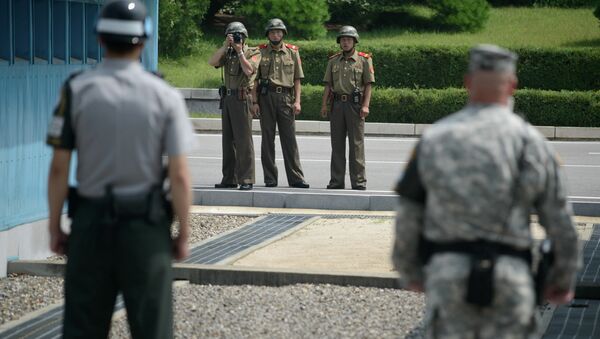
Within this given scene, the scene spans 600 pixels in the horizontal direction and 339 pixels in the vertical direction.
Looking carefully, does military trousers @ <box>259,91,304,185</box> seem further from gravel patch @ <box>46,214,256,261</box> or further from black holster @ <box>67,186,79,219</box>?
black holster @ <box>67,186,79,219</box>

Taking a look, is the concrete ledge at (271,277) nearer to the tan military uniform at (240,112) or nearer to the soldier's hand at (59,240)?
the soldier's hand at (59,240)

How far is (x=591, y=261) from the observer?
10.0 metres

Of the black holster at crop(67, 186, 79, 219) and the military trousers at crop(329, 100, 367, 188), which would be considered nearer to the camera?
the black holster at crop(67, 186, 79, 219)

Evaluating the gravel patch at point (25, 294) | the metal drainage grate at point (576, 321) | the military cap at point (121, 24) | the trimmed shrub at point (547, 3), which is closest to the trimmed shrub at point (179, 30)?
the trimmed shrub at point (547, 3)

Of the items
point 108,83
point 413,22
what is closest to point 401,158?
point 108,83

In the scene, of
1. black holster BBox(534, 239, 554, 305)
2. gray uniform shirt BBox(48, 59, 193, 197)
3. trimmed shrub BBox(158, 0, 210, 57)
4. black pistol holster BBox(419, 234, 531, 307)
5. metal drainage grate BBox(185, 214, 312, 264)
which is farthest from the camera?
trimmed shrub BBox(158, 0, 210, 57)

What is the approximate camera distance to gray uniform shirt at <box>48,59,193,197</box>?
16.0ft

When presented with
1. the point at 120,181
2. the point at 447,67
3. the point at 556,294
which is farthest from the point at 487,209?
the point at 447,67

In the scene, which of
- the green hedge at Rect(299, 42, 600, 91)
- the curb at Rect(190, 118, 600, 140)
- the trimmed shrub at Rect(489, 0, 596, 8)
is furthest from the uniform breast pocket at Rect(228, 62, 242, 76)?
the trimmed shrub at Rect(489, 0, 596, 8)

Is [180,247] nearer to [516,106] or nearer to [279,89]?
[279,89]

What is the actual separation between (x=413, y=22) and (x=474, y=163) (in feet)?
106

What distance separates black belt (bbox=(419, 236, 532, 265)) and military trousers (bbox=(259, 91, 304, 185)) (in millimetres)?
10379

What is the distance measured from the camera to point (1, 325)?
773cm

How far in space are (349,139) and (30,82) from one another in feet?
19.1
